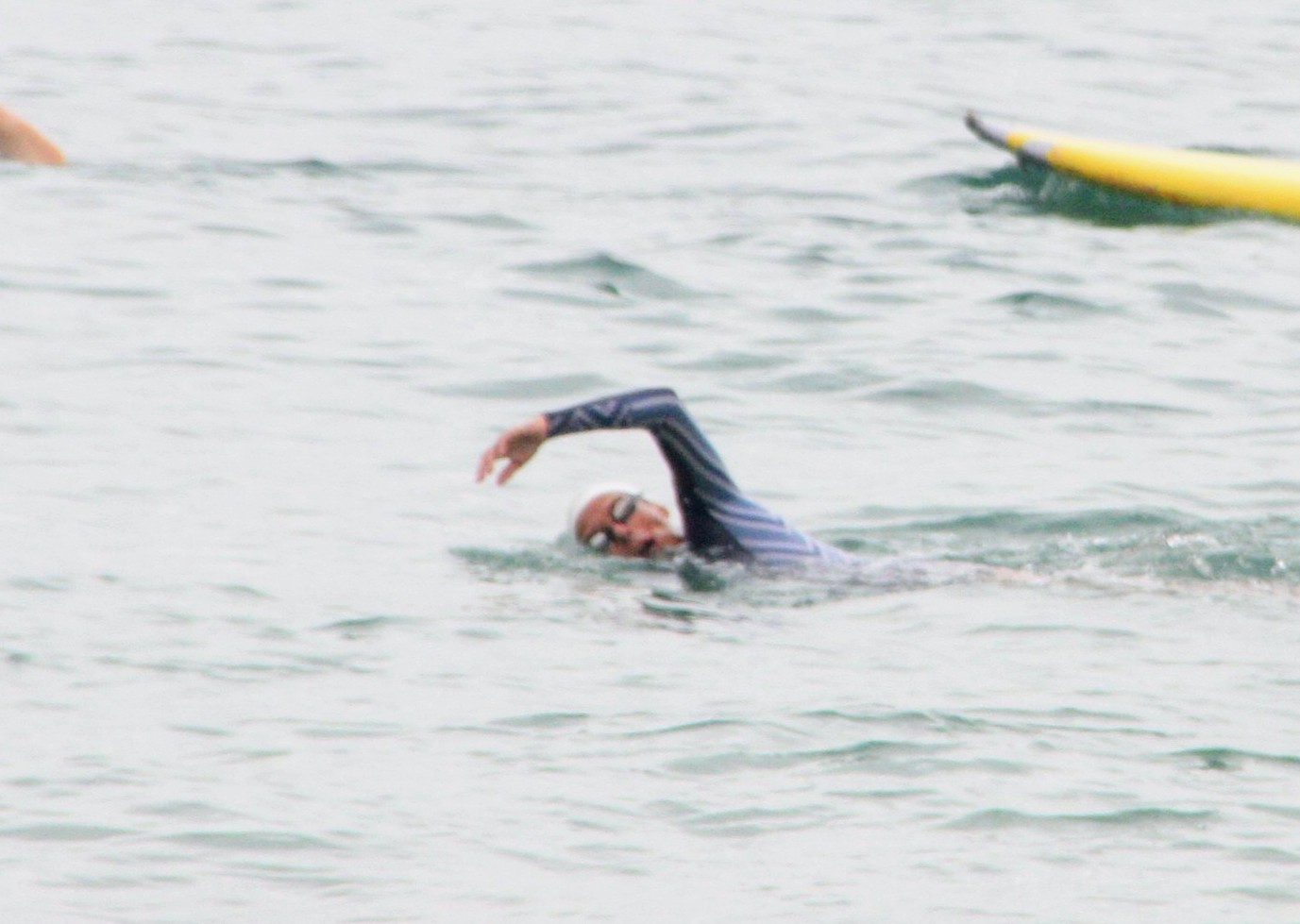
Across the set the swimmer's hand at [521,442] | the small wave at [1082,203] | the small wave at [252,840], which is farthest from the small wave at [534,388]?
the small wave at [252,840]

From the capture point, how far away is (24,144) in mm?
18672

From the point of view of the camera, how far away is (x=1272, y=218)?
18.0 meters

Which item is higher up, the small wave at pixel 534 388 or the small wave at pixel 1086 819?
the small wave at pixel 1086 819

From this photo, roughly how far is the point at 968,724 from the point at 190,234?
9744 millimetres

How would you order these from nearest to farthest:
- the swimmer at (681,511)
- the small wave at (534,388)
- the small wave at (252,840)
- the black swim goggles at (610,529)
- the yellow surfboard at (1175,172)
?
the small wave at (252,840)
the swimmer at (681,511)
the black swim goggles at (610,529)
the small wave at (534,388)
the yellow surfboard at (1175,172)

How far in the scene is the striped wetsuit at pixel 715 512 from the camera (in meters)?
10.1

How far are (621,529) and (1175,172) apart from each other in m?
8.84

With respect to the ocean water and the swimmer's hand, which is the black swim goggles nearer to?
the ocean water

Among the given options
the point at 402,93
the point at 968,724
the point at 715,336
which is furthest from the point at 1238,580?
the point at 402,93

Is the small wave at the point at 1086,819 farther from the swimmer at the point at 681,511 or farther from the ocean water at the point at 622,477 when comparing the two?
the swimmer at the point at 681,511

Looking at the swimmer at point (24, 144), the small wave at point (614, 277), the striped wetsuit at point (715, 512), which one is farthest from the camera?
the swimmer at point (24, 144)

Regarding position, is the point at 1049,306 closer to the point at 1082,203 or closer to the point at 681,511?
the point at 1082,203

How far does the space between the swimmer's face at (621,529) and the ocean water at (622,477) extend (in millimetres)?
122

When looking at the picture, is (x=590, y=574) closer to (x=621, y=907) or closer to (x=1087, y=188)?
(x=621, y=907)
